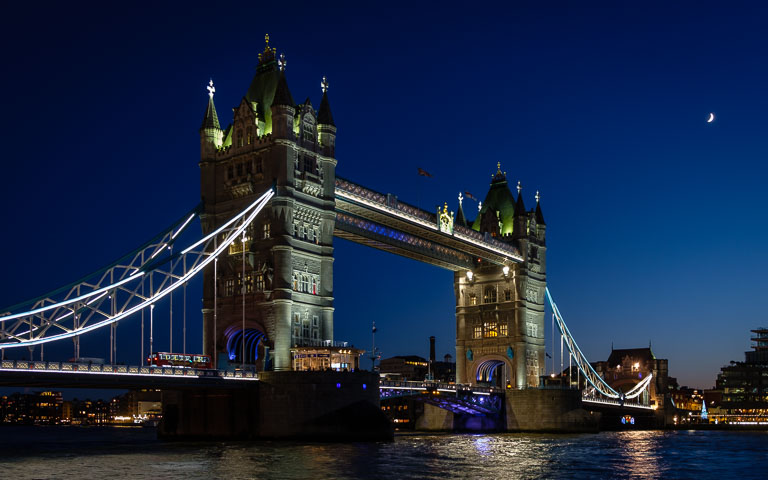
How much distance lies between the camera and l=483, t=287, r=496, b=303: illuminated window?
114 metres

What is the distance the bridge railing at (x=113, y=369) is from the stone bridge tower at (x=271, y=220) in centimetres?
498

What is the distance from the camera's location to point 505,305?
11281 centimetres

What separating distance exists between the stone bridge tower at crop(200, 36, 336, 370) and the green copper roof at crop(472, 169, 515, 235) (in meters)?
41.3

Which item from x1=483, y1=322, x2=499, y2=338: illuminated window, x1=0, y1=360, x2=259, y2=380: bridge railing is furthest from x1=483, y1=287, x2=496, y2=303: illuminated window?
x1=0, y1=360, x2=259, y2=380: bridge railing

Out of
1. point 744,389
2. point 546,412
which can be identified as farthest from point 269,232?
point 744,389

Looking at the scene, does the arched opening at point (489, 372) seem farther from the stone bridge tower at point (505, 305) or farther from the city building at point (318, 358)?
the city building at point (318, 358)

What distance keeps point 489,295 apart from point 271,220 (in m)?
45.6

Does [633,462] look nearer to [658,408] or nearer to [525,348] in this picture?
[525,348]

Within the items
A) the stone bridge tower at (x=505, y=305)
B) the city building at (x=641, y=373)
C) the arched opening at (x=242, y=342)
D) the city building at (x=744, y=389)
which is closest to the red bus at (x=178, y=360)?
the arched opening at (x=242, y=342)

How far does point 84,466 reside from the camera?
51.2 m

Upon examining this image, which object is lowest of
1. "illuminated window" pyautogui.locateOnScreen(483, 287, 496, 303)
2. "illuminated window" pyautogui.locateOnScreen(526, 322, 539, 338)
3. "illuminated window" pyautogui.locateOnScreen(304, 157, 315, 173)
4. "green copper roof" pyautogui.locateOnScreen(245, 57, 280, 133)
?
"illuminated window" pyautogui.locateOnScreen(526, 322, 539, 338)

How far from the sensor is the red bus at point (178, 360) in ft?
216

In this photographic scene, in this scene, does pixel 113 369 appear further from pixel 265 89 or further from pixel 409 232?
pixel 409 232

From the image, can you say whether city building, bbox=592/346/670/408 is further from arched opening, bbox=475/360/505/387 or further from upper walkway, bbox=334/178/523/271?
upper walkway, bbox=334/178/523/271
